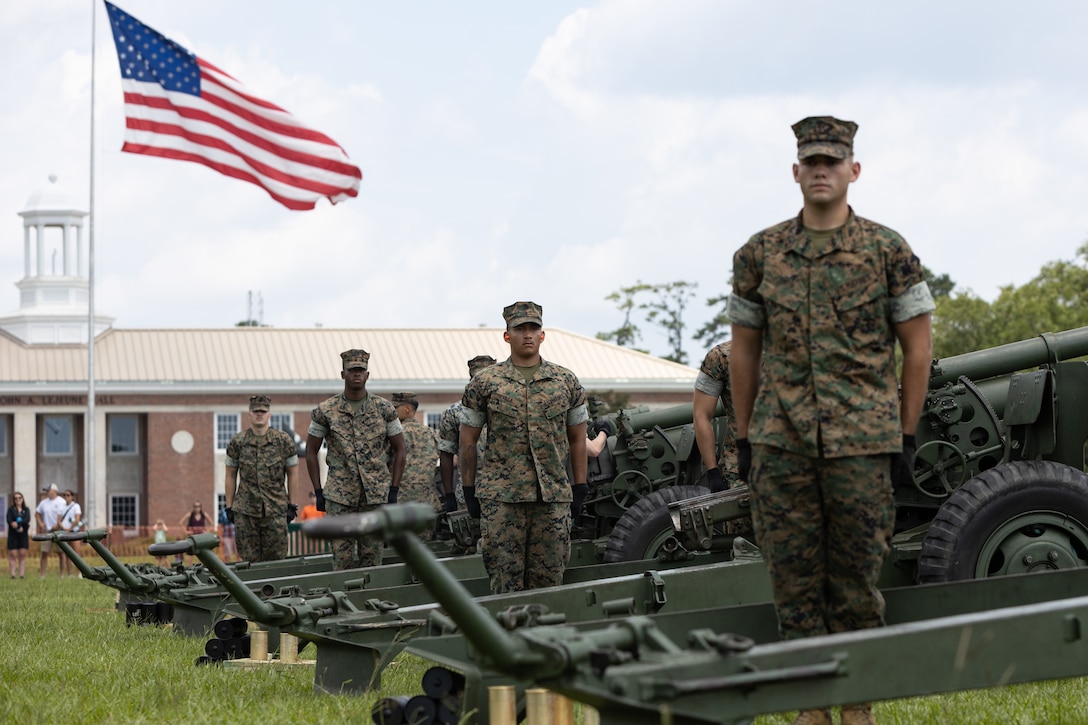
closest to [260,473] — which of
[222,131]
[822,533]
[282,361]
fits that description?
[222,131]

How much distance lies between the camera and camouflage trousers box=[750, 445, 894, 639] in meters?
5.03

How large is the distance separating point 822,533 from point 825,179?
1.17m

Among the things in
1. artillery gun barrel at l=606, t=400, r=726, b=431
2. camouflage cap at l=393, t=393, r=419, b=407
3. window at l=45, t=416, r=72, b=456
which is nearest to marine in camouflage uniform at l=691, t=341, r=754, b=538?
artillery gun barrel at l=606, t=400, r=726, b=431

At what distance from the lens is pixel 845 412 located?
5.02 m

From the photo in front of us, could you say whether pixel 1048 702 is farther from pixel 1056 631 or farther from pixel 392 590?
pixel 392 590

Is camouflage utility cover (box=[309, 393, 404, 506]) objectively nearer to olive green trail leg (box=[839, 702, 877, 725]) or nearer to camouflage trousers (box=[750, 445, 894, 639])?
camouflage trousers (box=[750, 445, 894, 639])

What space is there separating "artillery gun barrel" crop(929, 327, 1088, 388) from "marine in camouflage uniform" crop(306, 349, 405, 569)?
426 centimetres

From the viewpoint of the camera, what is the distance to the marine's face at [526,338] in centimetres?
809

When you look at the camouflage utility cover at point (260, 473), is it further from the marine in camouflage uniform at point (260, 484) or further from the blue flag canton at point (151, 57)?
the blue flag canton at point (151, 57)

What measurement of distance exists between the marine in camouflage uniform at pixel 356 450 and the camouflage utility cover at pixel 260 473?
2340 millimetres

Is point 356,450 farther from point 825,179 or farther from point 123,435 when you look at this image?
point 123,435

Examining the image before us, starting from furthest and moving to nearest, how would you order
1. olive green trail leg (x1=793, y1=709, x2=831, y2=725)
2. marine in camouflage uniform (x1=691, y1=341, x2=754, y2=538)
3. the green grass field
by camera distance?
marine in camouflage uniform (x1=691, y1=341, x2=754, y2=538) < the green grass field < olive green trail leg (x1=793, y1=709, x2=831, y2=725)

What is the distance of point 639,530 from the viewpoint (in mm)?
10289

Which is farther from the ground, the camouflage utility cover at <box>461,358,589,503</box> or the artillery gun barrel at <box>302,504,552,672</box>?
the camouflage utility cover at <box>461,358,589,503</box>
